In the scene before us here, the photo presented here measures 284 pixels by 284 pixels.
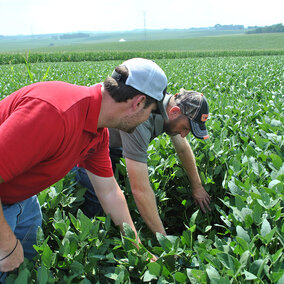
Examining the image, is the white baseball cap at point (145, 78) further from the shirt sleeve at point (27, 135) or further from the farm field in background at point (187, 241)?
the farm field in background at point (187, 241)

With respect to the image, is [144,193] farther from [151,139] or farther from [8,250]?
[8,250]

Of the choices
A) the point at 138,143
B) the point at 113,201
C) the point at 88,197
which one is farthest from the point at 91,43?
the point at 113,201

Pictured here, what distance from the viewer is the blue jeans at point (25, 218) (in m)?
2.11

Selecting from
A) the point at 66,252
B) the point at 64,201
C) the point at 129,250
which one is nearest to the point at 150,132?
the point at 64,201

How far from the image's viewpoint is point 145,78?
1.91m

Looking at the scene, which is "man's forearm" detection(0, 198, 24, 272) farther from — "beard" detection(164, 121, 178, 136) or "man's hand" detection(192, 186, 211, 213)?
"man's hand" detection(192, 186, 211, 213)

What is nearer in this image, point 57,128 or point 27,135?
point 27,135

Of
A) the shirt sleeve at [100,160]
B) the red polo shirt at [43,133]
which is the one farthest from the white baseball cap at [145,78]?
the shirt sleeve at [100,160]

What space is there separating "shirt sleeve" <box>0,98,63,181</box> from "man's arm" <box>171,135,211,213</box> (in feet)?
5.35

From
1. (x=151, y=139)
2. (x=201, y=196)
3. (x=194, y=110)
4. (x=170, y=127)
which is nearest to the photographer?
(x=194, y=110)

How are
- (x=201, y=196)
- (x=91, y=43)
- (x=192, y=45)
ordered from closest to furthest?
1. (x=201, y=196)
2. (x=192, y=45)
3. (x=91, y=43)

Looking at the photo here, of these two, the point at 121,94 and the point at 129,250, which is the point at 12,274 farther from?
the point at 121,94

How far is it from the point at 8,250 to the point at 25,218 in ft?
2.16

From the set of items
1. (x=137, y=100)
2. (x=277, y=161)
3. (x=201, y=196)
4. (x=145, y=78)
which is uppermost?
(x=145, y=78)
